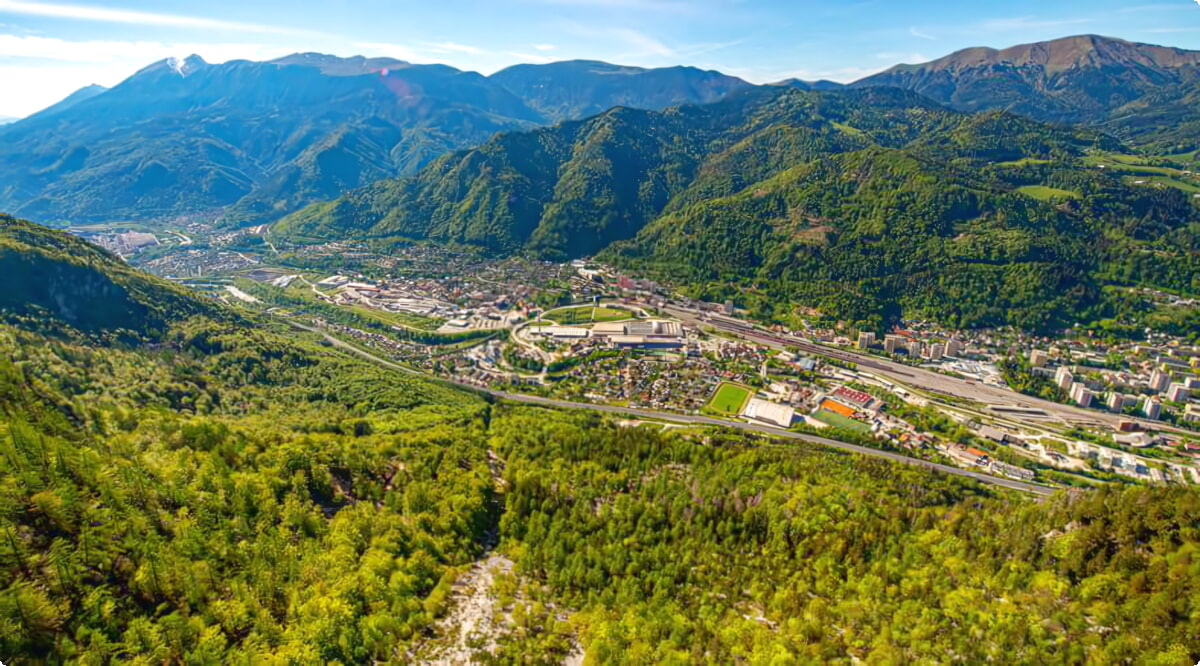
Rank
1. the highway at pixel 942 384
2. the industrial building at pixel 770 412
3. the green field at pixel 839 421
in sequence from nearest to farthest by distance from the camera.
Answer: the green field at pixel 839 421
the industrial building at pixel 770 412
the highway at pixel 942 384

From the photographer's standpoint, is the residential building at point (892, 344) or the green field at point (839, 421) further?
the residential building at point (892, 344)

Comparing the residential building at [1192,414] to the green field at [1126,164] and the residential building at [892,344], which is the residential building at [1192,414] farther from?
the green field at [1126,164]

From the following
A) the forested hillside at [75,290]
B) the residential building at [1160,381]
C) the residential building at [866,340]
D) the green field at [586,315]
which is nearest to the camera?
the forested hillside at [75,290]

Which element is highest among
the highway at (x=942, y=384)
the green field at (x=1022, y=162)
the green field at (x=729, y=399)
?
the green field at (x=1022, y=162)

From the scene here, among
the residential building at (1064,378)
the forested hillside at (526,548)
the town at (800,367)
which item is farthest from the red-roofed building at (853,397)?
the residential building at (1064,378)

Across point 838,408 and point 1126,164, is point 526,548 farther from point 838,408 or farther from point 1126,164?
point 1126,164

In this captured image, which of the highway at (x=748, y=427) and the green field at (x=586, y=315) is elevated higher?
the green field at (x=586, y=315)

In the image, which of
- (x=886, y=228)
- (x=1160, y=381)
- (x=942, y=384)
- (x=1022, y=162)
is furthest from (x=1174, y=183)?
(x=942, y=384)
